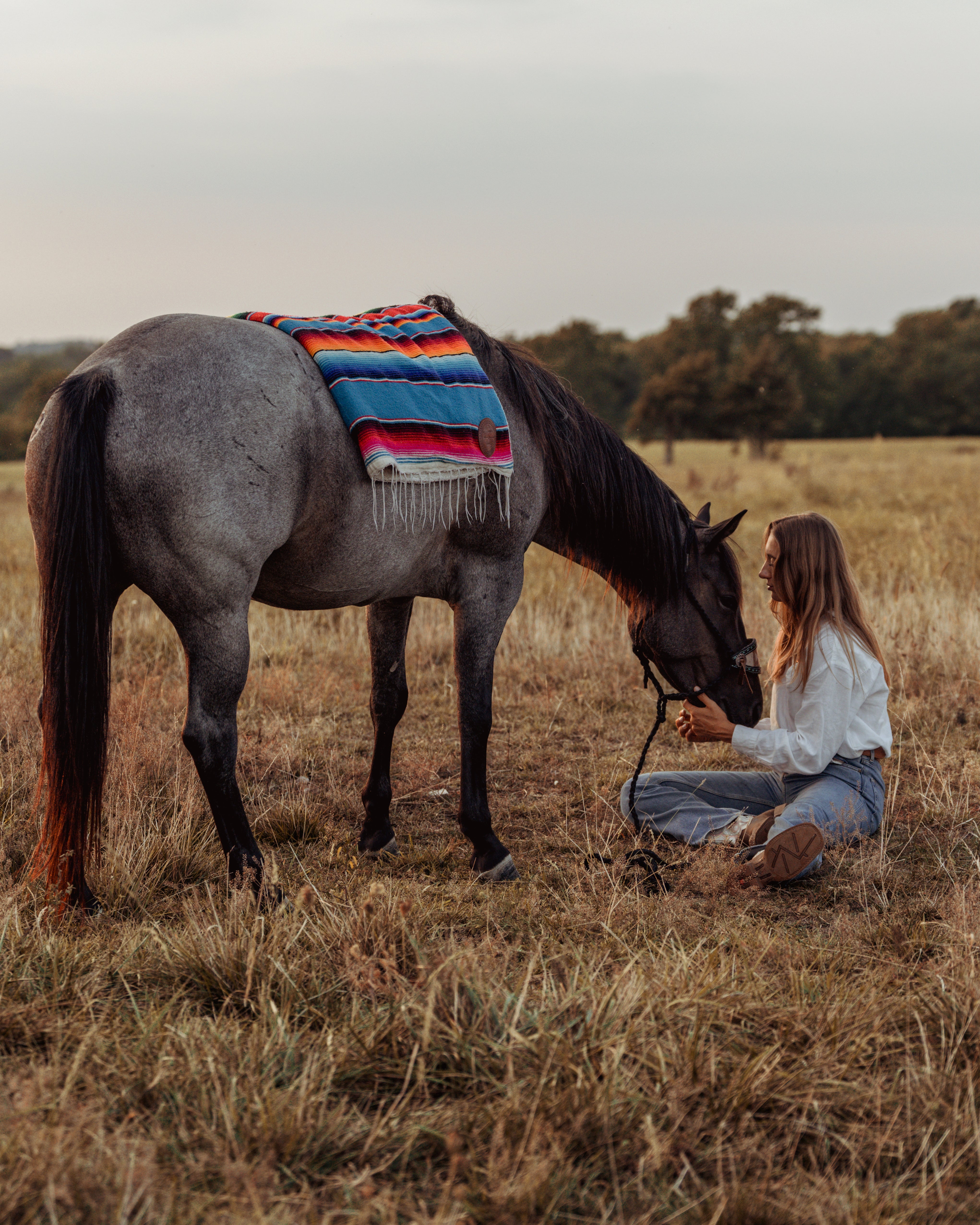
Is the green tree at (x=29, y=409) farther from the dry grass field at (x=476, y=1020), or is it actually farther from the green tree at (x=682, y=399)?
the green tree at (x=682, y=399)

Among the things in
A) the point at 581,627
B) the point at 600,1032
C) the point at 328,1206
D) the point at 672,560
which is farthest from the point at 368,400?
the point at 581,627

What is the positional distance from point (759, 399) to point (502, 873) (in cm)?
3615

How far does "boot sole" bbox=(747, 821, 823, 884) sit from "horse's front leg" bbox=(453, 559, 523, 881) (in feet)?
3.21

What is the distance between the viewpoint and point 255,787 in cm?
422

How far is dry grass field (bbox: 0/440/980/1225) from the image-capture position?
172cm

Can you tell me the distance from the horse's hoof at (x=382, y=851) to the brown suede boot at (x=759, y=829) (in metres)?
1.42

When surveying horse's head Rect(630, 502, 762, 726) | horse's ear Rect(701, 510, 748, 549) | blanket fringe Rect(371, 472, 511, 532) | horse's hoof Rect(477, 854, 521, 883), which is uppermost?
blanket fringe Rect(371, 472, 511, 532)

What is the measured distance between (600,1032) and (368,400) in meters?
2.01

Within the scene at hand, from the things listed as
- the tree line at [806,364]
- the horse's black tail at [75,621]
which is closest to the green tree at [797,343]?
the tree line at [806,364]

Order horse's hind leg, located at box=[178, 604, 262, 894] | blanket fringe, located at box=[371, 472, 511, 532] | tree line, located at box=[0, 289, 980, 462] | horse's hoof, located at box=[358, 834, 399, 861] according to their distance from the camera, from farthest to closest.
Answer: tree line, located at box=[0, 289, 980, 462] < horse's hoof, located at box=[358, 834, 399, 861] < blanket fringe, located at box=[371, 472, 511, 532] < horse's hind leg, located at box=[178, 604, 262, 894]

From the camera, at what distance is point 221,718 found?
292cm

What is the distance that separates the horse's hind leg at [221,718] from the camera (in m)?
2.81

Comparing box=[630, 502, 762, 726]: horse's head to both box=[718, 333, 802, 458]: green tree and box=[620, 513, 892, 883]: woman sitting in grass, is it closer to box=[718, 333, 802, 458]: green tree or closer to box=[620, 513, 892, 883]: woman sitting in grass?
box=[620, 513, 892, 883]: woman sitting in grass

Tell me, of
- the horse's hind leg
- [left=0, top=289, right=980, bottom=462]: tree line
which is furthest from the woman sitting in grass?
[left=0, top=289, right=980, bottom=462]: tree line
